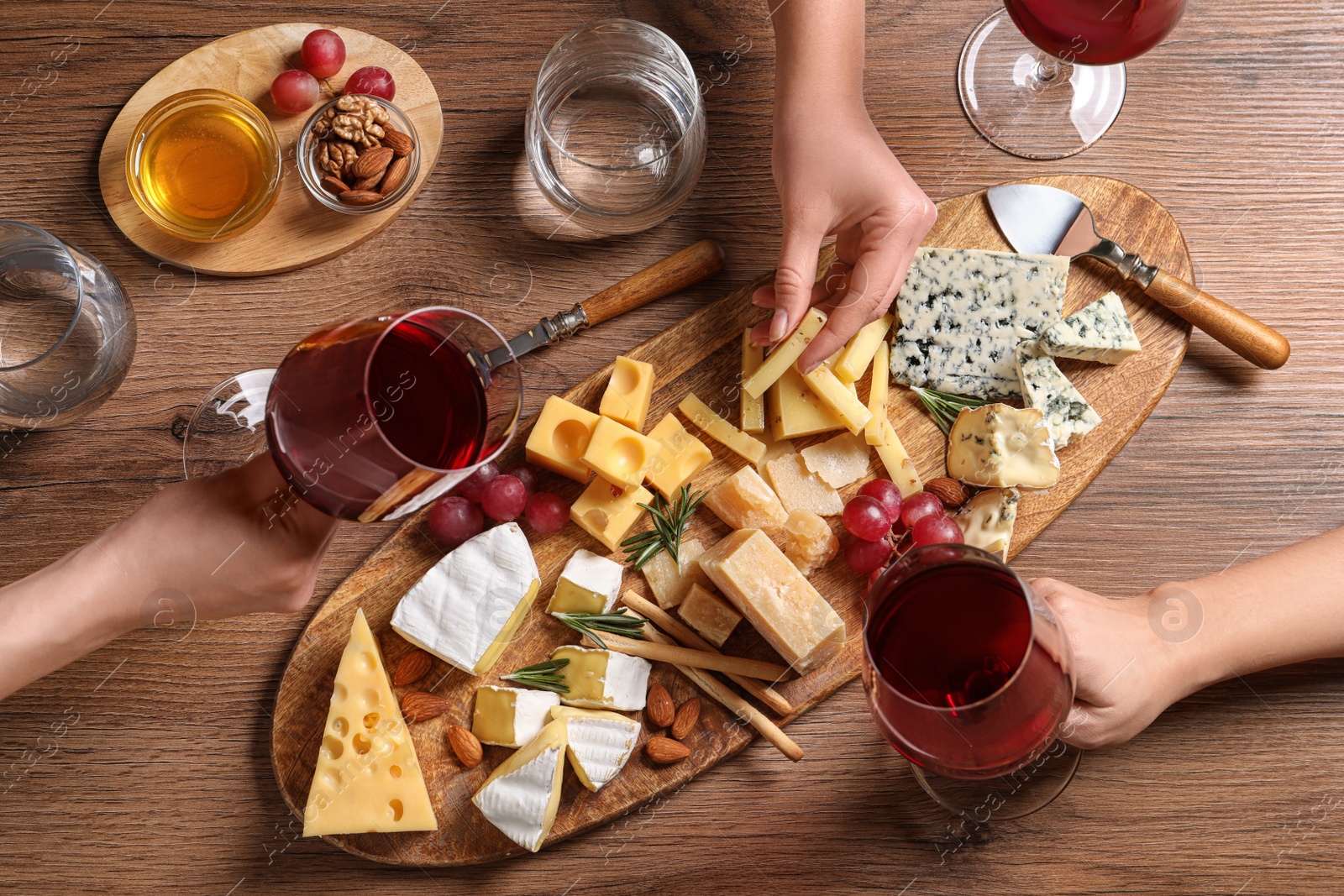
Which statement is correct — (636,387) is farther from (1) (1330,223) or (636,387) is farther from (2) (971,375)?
(1) (1330,223)

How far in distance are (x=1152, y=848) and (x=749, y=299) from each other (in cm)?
95

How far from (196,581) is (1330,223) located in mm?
1626

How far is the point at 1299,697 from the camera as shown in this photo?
1.30 m

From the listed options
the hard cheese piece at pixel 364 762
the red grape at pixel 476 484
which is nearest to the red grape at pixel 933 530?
the red grape at pixel 476 484

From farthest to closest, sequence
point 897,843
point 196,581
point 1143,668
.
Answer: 1. point 897,843
2. point 1143,668
3. point 196,581

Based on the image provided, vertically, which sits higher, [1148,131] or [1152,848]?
[1148,131]

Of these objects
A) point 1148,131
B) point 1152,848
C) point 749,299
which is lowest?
point 1152,848

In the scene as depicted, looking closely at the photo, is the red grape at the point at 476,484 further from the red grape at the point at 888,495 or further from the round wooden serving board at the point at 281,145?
the red grape at the point at 888,495

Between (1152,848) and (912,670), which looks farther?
(1152,848)

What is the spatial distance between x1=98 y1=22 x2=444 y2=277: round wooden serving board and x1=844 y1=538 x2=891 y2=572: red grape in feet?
2.63

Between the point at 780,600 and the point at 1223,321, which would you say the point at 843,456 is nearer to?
the point at 780,600

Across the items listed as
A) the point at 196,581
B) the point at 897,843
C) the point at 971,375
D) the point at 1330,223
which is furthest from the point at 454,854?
the point at 1330,223

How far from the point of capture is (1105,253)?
4.25ft

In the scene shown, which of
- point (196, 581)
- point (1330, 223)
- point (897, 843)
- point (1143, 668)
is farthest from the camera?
point (1330, 223)
